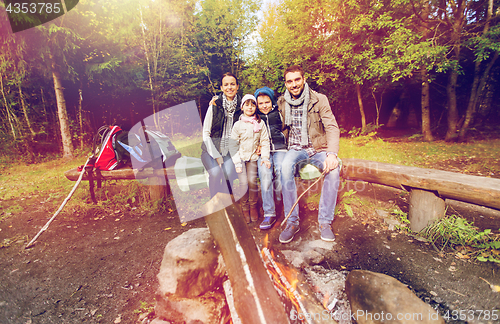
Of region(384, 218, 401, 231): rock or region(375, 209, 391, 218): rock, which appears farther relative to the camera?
region(375, 209, 391, 218): rock

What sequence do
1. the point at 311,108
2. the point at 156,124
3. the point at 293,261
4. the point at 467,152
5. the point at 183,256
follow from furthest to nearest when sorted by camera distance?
1. the point at 156,124
2. the point at 467,152
3. the point at 311,108
4. the point at 293,261
5. the point at 183,256

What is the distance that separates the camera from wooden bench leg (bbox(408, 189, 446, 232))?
2590mm

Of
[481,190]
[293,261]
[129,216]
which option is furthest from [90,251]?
[481,190]

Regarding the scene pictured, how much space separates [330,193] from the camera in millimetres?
2697

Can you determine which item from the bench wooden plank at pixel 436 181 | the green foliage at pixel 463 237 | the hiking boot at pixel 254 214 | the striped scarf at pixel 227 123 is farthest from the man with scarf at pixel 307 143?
the green foliage at pixel 463 237

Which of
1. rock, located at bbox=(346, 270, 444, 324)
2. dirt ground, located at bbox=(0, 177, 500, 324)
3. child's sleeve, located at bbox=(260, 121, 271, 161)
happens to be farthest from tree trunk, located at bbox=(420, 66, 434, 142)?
rock, located at bbox=(346, 270, 444, 324)

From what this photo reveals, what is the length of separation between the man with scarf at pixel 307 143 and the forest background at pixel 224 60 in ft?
23.0

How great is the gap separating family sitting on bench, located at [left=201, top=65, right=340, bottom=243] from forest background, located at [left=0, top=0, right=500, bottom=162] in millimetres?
7094

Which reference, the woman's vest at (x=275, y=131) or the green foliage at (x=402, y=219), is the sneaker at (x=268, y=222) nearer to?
the woman's vest at (x=275, y=131)

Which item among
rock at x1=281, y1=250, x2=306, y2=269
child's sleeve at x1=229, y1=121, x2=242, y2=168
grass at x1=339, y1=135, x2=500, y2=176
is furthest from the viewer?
grass at x1=339, y1=135, x2=500, y2=176

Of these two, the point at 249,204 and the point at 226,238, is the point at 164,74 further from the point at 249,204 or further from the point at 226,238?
the point at 226,238

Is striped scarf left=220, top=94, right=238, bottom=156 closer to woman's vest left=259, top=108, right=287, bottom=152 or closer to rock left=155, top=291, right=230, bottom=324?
woman's vest left=259, top=108, right=287, bottom=152

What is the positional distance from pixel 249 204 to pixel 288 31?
11.7 m

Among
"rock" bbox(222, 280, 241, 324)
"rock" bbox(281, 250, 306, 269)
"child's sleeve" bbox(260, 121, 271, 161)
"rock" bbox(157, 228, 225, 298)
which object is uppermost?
"child's sleeve" bbox(260, 121, 271, 161)
